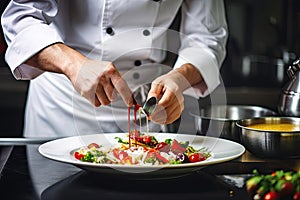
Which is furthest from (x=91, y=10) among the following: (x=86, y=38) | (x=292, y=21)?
(x=292, y=21)

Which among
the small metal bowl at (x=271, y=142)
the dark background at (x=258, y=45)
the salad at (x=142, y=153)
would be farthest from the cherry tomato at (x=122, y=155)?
the dark background at (x=258, y=45)

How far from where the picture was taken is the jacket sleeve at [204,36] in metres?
1.85

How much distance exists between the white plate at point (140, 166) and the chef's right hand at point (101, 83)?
14 cm

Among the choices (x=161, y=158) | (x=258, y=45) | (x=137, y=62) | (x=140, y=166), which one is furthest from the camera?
(x=258, y=45)

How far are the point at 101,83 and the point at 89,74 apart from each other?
47mm

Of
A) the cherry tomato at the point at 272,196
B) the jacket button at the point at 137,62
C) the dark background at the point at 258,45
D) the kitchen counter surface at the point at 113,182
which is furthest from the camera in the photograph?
the dark background at the point at 258,45

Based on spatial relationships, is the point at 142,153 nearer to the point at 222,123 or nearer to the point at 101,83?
the point at 101,83

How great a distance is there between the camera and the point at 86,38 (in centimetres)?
188

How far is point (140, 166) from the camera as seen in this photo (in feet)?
4.04

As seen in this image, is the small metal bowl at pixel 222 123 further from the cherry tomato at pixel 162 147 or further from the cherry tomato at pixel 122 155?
the cherry tomato at pixel 122 155

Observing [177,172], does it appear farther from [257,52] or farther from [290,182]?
[257,52]

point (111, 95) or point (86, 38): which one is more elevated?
point (86, 38)

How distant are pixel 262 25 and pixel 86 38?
1.81 metres

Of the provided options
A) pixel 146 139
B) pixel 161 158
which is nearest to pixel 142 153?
pixel 161 158
